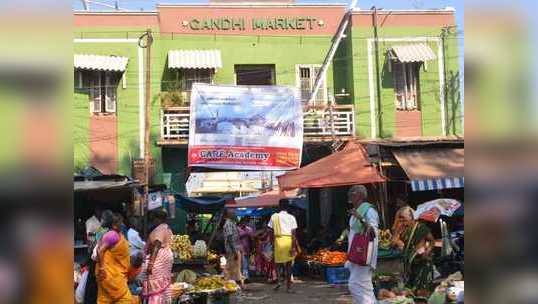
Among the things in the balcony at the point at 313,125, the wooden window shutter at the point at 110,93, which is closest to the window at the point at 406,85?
the balcony at the point at 313,125

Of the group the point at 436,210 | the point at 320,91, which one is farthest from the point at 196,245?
the point at 320,91

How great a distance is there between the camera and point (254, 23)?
20.2m

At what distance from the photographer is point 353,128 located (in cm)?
1928

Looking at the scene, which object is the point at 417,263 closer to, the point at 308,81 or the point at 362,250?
the point at 362,250

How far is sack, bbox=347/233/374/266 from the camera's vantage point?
6414 mm

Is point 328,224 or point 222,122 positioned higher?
point 222,122

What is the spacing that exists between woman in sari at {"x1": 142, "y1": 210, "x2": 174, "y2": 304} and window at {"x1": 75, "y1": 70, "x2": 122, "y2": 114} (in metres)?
13.3

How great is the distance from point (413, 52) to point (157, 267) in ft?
47.7

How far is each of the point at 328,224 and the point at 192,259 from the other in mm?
6851

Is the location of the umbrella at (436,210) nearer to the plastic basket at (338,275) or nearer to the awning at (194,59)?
the plastic basket at (338,275)

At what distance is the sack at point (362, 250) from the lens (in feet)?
21.0
